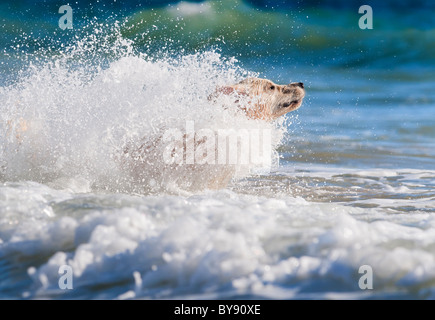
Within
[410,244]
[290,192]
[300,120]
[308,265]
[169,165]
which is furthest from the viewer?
[300,120]

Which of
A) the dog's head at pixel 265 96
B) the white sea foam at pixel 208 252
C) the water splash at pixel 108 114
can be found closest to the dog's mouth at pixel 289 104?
the dog's head at pixel 265 96

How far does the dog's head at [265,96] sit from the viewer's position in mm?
7559

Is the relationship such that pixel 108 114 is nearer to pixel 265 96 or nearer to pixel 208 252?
pixel 265 96

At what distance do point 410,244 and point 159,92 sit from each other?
12.7 ft

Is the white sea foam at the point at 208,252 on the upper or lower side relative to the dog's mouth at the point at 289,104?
lower

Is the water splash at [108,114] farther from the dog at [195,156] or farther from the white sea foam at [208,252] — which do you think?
the white sea foam at [208,252]

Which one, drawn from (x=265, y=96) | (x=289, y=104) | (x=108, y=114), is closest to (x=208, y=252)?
(x=108, y=114)

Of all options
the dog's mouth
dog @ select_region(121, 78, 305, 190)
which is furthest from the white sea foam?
the dog's mouth

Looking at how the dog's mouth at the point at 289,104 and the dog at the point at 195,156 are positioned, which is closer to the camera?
the dog at the point at 195,156

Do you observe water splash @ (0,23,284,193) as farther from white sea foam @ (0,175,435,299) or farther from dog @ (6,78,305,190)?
white sea foam @ (0,175,435,299)

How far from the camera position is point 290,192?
8.55 m

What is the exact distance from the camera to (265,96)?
7910 mm
